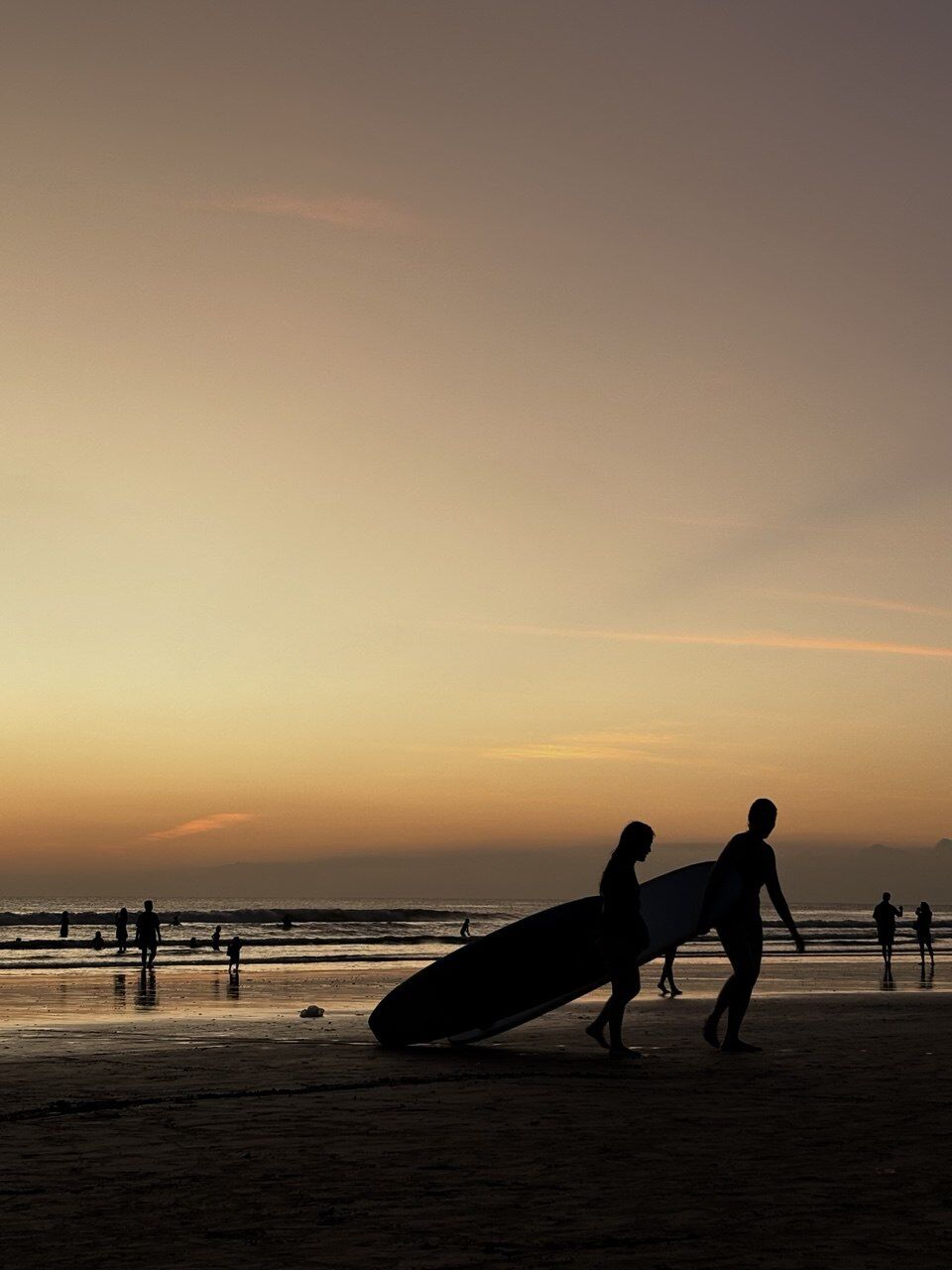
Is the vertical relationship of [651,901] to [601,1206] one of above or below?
above

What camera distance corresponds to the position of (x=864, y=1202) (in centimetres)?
600

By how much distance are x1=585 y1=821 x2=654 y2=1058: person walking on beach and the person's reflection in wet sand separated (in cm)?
1035

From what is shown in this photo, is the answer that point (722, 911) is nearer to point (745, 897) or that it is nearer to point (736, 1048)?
point (745, 897)

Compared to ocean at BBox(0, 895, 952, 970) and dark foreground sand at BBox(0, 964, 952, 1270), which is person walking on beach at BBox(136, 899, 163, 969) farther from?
dark foreground sand at BBox(0, 964, 952, 1270)

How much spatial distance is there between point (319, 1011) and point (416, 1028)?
557 cm

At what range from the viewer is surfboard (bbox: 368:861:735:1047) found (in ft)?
43.0

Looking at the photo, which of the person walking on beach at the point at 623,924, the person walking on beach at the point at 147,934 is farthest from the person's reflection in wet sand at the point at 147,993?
the person walking on beach at the point at 623,924

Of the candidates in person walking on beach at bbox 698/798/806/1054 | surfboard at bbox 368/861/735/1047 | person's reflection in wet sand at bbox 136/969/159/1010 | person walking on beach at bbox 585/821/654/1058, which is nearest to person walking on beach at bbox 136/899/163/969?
person's reflection in wet sand at bbox 136/969/159/1010

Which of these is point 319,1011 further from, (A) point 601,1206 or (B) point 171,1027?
(A) point 601,1206

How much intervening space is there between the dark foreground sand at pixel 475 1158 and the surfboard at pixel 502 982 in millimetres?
347

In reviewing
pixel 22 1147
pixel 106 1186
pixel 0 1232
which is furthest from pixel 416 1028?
pixel 0 1232

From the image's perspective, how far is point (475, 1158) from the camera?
282 inches

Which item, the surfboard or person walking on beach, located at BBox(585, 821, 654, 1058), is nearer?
person walking on beach, located at BBox(585, 821, 654, 1058)

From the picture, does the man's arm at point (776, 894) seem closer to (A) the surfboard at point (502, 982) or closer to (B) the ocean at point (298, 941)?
(A) the surfboard at point (502, 982)
